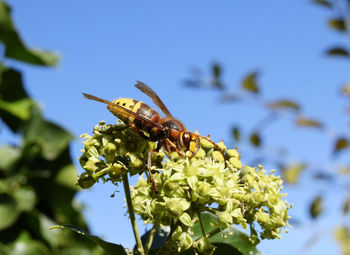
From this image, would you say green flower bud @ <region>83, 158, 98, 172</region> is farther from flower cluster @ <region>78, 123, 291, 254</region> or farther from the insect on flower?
the insect on flower

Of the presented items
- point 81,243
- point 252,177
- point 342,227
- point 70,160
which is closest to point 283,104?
point 342,227

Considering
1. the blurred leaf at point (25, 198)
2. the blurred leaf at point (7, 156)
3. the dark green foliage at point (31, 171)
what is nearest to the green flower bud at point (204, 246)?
the dark green foliage at point (31, 171)

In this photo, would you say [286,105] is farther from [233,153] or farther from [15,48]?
[15,48]

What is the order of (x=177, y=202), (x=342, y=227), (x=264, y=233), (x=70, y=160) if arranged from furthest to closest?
1. (x=70, y=160)
2. (x=264, y=233)
3. (x=177, y=202)
4. (x=342, y=227)

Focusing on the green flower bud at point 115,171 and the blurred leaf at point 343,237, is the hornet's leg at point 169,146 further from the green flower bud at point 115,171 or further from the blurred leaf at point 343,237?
the blurred leaf at point 343,237

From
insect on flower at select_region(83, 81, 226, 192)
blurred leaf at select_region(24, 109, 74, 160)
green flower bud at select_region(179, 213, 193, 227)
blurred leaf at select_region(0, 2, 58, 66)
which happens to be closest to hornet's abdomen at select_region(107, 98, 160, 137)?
insect on flower at select_region(83, 81, 226, 192)

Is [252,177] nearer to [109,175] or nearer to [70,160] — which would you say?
[109,175]

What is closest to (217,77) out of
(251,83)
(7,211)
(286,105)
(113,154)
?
(251,83)
